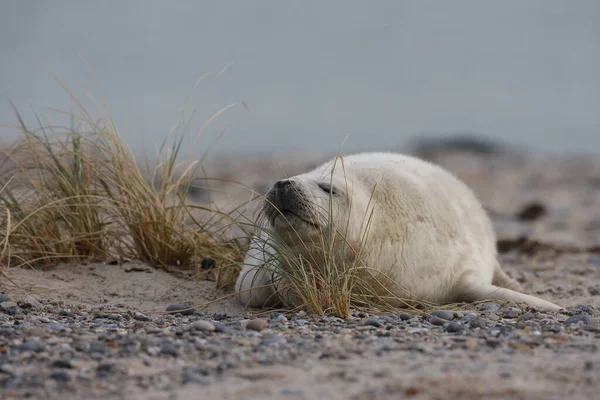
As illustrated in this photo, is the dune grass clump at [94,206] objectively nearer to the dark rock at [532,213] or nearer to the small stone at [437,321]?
the small stone at [437,321]

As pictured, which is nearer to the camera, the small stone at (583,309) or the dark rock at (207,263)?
the small stone at (583,309)

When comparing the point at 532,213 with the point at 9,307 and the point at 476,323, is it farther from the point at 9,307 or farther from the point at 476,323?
the point at 9,307

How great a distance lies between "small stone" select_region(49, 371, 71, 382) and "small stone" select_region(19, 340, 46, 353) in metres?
0.35

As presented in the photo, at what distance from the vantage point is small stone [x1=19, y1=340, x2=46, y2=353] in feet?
10.4

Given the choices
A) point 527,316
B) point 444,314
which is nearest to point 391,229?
point 444,314

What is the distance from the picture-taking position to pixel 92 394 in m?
2.68

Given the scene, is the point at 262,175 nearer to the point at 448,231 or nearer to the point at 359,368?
the point at 448,231

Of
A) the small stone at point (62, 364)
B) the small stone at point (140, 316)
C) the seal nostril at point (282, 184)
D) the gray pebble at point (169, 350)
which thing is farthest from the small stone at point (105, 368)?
the seal nostril at point (282, 184)

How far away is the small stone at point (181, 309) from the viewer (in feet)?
14.3

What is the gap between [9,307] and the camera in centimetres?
417

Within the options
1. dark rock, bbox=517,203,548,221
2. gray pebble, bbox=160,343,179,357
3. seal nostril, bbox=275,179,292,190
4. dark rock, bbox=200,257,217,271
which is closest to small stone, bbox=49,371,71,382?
gray pebble, bbox=160,343,179,357

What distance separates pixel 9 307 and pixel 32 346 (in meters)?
1.09

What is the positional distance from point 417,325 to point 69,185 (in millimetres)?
2580

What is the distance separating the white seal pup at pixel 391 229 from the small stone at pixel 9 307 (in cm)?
121
